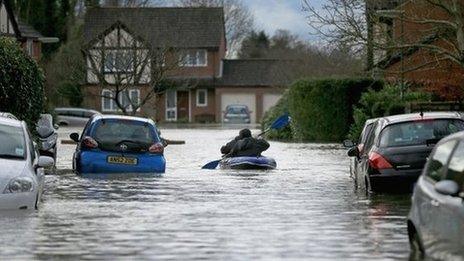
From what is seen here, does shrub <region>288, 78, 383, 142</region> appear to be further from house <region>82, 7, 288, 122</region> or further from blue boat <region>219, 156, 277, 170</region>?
house <region>82, 7, 288, 122</region>

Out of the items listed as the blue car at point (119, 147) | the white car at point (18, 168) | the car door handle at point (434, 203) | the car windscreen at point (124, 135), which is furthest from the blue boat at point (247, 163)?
the car door handle at point (434, 203)

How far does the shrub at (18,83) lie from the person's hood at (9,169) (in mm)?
12596

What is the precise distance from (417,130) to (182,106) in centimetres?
7726

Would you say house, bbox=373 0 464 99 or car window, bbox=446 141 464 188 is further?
house, bbox=373 0 464 99

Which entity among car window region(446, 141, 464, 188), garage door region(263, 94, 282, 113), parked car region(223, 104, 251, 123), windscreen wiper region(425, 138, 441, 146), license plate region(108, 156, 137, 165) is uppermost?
car window region(446, 141, 464, 188)

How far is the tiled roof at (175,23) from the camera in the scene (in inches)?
3669

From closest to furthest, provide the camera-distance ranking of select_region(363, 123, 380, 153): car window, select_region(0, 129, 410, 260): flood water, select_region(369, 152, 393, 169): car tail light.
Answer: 1. select_region(0, 129, 410, 260): flood water
2. select_region(369, 152, 393, 169): car tail light
3. select_region(363, 123, 380, 153): car window

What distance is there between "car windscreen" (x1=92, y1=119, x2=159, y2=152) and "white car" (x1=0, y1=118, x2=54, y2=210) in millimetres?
7306

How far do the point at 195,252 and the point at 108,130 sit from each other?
14.4m

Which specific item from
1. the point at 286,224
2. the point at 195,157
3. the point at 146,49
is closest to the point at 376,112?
the point at 195,157

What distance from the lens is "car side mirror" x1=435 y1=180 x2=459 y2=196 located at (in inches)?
468

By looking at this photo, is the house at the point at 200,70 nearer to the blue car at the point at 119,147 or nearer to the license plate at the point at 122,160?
the blue car at the point at 119,147

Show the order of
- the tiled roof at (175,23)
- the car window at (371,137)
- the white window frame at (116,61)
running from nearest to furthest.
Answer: the car window at (371,137) → the white window frame at (116,61) → the tiled roof at (175,23)

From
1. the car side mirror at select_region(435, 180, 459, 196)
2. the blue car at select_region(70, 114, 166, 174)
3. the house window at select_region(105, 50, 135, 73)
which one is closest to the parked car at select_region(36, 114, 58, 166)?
the blue car at select_region(70, 114, 166, 174)
